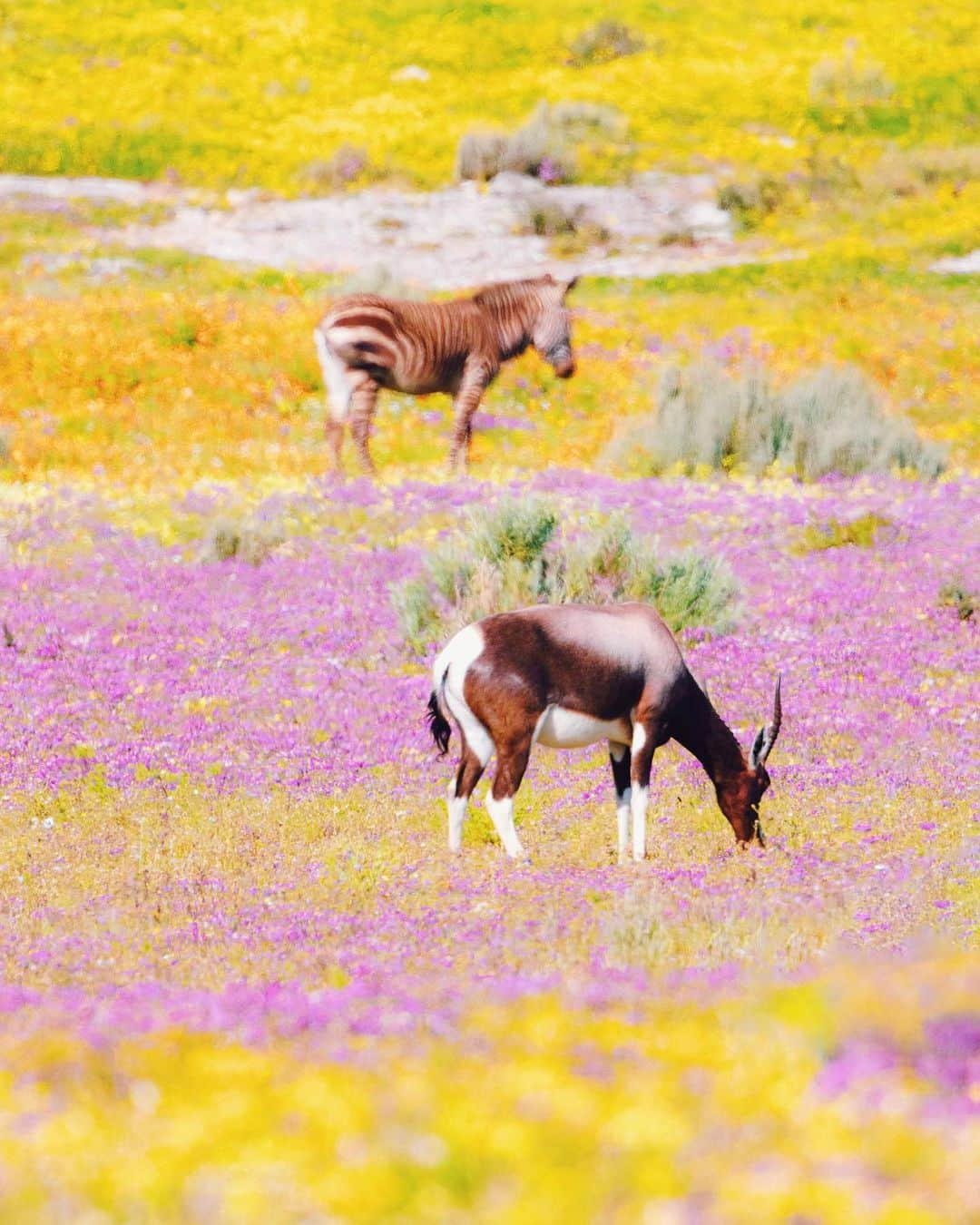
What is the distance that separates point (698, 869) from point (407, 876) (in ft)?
4.78

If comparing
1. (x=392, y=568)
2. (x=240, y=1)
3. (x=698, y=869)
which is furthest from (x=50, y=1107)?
(x=240, y=1)

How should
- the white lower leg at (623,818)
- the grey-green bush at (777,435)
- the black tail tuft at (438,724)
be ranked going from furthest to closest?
the grey-green bush at (777,435) → the black tail tuft at (438,724) → the white lower leg at (623,818)

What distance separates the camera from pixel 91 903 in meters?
7.52

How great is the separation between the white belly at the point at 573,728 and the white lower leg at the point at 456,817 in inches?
20.5

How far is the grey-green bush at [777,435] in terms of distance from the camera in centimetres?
2075

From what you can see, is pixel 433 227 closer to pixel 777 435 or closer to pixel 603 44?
pixel 777 435

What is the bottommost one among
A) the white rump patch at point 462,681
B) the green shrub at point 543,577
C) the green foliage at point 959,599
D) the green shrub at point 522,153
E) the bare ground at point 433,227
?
the bare ground at point 433,227

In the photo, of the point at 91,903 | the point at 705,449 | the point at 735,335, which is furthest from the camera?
the point at 735,335

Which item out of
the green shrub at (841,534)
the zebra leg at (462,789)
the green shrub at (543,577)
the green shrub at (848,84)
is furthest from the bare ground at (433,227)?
the zebra leg at (462,789)

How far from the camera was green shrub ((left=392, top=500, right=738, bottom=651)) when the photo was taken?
43.7 ft

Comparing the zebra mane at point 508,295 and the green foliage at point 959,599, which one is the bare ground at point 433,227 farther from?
the green foliage at point 959,599

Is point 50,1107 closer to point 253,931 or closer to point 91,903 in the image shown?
point 253,931

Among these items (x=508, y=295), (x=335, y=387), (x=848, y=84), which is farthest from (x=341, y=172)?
(x=335, y=387)

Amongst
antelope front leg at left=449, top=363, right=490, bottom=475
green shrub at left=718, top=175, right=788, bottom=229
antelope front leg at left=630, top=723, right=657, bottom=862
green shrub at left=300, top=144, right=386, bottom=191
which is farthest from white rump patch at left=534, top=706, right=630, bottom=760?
green shrub at left=300, top=144, right=386, bottom=191
